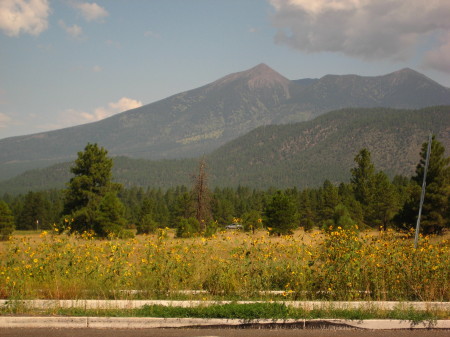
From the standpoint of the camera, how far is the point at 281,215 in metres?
35.3

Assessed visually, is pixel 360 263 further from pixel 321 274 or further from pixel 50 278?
pixel 50 278

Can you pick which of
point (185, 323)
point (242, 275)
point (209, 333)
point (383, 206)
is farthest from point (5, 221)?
point (209, 333)

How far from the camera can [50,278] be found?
9.00 metres

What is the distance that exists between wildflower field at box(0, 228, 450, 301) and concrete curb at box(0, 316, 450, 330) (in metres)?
1.23

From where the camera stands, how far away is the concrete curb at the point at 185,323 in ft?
22.9

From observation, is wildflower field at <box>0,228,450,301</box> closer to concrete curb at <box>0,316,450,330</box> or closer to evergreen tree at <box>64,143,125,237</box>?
concrete curb at <box>0,316,450,330</box>

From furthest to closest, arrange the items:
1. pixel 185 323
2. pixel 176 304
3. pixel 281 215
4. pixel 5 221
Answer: pixel 5 221
pixel 281 215
pixel 176 304
pixel 185 323

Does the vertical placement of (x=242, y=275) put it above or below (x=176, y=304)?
above

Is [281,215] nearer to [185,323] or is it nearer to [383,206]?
[383,206]

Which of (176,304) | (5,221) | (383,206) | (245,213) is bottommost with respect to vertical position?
(383,206)

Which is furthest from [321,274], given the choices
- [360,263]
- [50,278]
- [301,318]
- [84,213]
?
[84,213]

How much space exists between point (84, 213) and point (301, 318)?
34945 mm

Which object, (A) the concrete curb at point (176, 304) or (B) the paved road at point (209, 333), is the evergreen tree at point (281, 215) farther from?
(B) the paved road at point (209, 333)

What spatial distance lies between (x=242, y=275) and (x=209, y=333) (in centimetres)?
249
